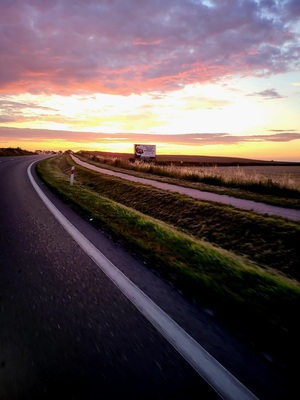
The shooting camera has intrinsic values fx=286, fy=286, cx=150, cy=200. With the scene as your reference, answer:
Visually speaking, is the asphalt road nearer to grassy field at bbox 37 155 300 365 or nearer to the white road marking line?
the white road marking line

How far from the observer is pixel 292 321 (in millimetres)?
→ 3215

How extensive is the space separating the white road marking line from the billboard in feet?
157

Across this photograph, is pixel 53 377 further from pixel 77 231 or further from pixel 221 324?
pixel 77 231

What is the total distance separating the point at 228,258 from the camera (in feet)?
17.7

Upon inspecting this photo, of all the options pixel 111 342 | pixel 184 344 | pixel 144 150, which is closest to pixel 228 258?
pixel 184 344

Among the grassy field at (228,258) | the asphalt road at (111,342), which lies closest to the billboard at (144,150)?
the grassy field at (228,258)

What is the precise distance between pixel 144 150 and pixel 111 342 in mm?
50016

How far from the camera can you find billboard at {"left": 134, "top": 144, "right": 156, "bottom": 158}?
5119cm

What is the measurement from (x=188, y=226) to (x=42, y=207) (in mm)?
4508

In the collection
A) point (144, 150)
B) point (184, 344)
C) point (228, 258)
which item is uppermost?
point (144, 150)

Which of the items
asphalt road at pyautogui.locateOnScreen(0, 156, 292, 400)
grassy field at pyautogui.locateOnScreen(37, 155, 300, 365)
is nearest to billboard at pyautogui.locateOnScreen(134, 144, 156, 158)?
grassy field at pyautogui.locateOnScreen(37, 155, 300, 365)

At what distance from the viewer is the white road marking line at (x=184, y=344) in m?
2.14

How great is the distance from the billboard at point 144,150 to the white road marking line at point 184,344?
157 feet

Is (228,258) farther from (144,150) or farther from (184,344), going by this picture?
(144,150)
